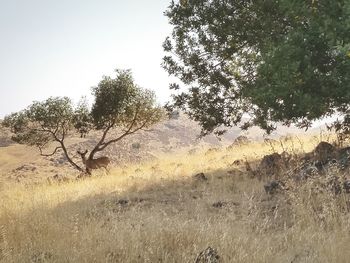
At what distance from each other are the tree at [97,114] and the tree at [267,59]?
10.0 meters

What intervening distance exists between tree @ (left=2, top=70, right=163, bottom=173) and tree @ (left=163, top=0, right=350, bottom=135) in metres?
10.0

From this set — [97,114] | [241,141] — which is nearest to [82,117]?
[97,114]

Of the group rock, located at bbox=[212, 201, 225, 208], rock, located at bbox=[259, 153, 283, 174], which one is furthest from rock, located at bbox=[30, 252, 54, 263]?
rock, located at bbox=[259, 153, 283, 174]

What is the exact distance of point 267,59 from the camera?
9953 millimetres

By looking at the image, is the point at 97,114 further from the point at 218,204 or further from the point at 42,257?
the point at 42,257

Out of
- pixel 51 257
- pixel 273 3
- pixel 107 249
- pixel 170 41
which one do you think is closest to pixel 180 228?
pixel 107 249

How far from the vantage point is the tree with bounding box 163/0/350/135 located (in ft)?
30.9

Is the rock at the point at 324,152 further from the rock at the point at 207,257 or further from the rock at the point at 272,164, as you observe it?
the rock at the point at 207,257

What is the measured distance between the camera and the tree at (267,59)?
941 cm

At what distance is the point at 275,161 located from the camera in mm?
14328

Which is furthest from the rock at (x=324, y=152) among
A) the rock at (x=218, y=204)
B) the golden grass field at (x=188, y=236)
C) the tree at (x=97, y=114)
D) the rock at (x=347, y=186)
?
the tree at (x=97, y=114)

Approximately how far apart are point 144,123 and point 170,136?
43835 millimetres

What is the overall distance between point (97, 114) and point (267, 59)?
17.0m

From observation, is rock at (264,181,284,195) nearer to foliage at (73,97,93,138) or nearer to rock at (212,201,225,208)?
rock at (212,201,225,208)
